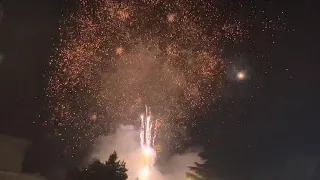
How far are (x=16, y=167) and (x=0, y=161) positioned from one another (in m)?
1.06

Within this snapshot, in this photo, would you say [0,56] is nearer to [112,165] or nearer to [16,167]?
[16,167]

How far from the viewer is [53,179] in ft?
86.4

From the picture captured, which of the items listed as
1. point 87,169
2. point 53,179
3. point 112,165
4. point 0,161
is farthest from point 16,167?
point 112,165

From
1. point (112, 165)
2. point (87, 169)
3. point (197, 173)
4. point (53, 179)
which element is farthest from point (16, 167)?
point (197, 173)

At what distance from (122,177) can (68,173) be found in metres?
3.87

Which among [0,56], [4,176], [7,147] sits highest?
[0,56]

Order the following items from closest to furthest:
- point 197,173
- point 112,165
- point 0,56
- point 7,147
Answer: point 0,56 < point 112,165 < point 7,147 < point 197,173

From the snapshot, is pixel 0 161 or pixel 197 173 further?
pixel 197 173

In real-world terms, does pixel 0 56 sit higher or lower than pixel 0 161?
higher

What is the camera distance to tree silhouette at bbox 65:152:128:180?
76.7 feet

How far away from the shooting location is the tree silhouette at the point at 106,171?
23.4 meters

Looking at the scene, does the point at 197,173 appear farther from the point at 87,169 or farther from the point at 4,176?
the point at 4,176

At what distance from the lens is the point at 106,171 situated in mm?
23422

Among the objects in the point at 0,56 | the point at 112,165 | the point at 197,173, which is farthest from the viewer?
the point at 197,173
